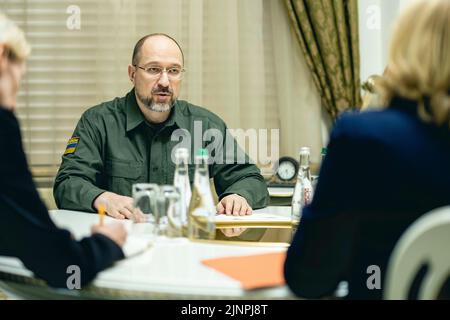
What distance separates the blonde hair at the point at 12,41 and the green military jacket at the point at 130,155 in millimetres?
1130

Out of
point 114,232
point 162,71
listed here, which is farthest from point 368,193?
point 162,71

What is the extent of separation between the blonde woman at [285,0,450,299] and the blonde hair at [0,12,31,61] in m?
0.62

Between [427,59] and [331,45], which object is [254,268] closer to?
[427,59]

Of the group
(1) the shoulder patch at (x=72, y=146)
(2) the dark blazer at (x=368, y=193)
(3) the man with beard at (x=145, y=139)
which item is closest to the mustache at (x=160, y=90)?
(3) the man with beard at (x=145, y=139)

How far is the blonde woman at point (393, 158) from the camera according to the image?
857 millimetres

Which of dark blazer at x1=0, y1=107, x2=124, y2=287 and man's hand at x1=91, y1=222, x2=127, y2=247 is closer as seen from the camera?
dark blazer at x1=0, y1=107, x2=124, y2=287

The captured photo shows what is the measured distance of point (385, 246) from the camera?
921 mm

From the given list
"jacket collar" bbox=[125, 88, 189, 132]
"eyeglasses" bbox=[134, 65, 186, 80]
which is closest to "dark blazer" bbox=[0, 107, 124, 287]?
"jacket collar" bbox=[125, 88, 189, 132]

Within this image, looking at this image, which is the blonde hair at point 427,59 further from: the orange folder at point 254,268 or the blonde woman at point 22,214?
the blonde woman at point 22,214

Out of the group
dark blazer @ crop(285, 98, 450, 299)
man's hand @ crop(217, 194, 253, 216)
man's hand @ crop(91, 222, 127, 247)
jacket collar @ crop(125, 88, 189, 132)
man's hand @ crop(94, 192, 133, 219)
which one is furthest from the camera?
jacket collar @ crop(125, 88, 189, 132)

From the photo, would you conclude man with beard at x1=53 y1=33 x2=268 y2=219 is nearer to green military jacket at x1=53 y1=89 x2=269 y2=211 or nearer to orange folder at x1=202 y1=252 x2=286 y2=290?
green military jacket at x1=53 y1=89 x2=269 y2=211

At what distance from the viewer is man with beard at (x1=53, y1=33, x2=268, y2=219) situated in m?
2.20

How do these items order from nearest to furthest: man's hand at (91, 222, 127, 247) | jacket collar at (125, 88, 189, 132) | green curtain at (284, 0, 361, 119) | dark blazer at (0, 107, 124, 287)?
dark blazer at (0, 107, 124, 287), man's hand at (91, 222, 127, 247), jacket collar at (125, 88, 189, 132), green curtain at (284, 0, 361, 119)

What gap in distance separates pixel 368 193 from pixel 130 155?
156 centimetres
